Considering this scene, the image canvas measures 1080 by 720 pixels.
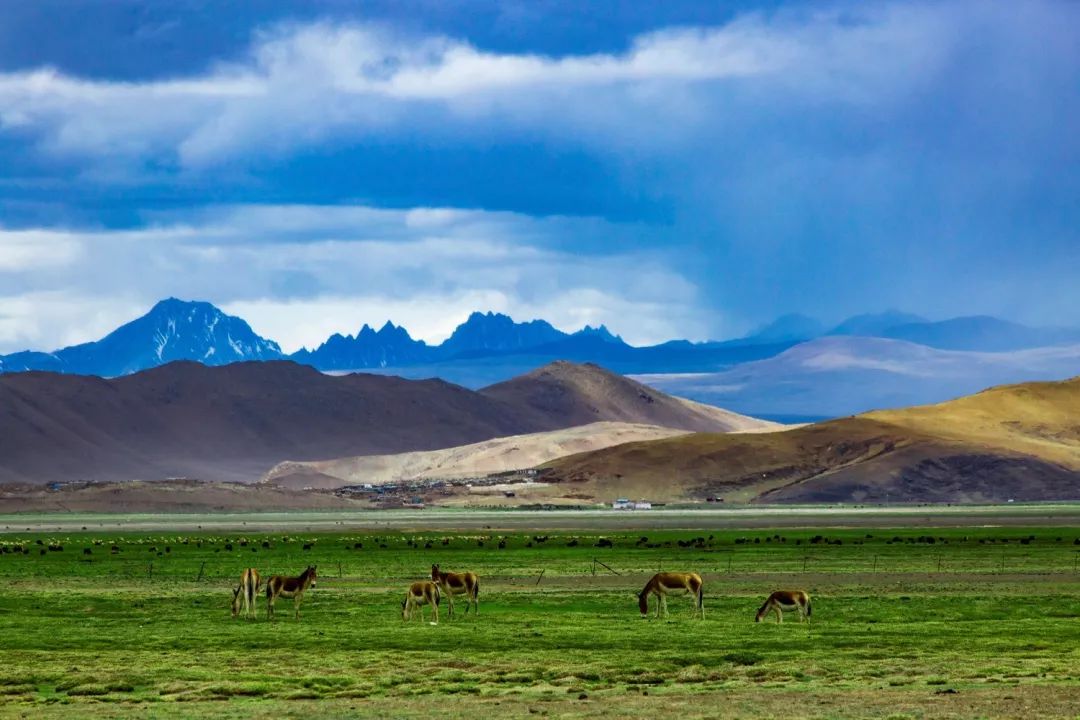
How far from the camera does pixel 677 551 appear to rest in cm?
8275

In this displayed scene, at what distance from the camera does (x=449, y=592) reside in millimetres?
42812

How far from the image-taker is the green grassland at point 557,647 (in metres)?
27.5

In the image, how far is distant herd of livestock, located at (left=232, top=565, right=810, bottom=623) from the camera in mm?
40531

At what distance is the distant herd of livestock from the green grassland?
0.57m

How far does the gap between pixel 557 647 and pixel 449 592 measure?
7812 millimetres

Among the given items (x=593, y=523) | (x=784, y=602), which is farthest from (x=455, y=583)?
(x=593, y=523)

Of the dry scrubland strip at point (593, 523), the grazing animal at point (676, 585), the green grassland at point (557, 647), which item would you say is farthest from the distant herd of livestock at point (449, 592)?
the dry scrubland strip at point (593, 523)

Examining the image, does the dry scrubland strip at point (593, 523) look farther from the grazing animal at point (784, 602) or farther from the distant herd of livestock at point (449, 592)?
the grazing animal at point (784, 602)

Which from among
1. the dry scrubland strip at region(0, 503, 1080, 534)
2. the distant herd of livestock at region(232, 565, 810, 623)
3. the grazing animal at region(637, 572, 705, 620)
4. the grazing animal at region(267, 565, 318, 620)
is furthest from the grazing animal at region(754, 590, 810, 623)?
the dry scrubland strip at region(0, 503, 1080, 534)

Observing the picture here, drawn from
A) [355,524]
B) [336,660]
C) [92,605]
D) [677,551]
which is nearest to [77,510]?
[355,524]

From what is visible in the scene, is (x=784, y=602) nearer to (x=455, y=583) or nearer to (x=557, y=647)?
(x=557, y=647)

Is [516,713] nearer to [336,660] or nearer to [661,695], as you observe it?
[661,695]

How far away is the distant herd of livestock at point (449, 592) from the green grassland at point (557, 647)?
22.4 inches

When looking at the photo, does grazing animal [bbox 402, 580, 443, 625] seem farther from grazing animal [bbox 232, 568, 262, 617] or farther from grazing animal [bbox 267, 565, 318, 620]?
grazing animal [bbox 232, 568, 262, 617]
